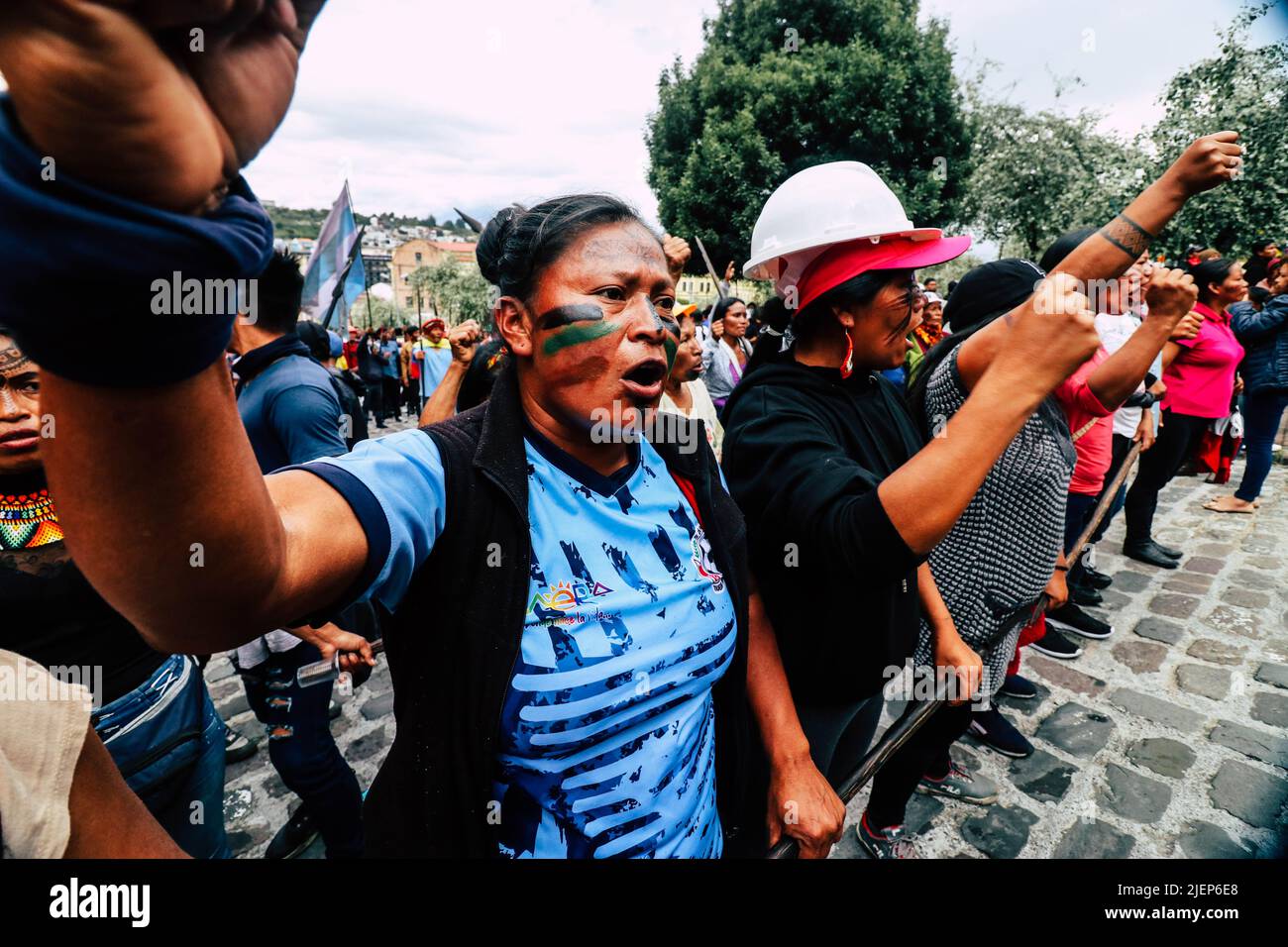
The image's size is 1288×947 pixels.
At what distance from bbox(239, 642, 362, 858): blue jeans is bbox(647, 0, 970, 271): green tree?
660 inches

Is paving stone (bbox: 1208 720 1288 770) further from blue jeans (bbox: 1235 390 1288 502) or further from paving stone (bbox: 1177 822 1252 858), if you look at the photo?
blue jeans (bbox: 1235 390 1288 502)

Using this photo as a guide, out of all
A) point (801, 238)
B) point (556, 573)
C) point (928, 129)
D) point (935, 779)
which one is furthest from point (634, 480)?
point (928, 129)

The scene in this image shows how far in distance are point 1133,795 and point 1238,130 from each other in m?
11.7

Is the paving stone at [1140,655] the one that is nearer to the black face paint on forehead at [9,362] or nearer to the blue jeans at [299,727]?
the blue jeans at [299,727]

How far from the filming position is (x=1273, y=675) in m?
4.15

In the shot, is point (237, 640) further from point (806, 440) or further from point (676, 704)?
point (806, 440)

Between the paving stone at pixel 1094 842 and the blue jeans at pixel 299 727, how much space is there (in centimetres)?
331

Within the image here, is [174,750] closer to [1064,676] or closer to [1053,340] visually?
[1053,340]

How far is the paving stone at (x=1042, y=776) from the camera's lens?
322 cm

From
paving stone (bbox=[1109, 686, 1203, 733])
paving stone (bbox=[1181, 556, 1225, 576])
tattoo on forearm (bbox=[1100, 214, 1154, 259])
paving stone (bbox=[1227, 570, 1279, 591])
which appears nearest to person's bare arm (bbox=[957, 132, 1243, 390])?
tattoo on forearm (bbox=[1100, 214, 1154, 259])

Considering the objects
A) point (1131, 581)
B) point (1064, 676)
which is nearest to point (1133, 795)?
point (1064, 676)

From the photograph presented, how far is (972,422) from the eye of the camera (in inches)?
54.5

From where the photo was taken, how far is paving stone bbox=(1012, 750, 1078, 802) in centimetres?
322
